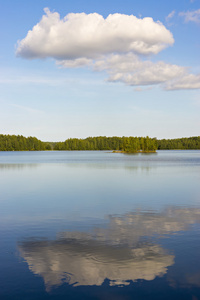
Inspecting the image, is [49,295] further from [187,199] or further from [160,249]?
[187,199]

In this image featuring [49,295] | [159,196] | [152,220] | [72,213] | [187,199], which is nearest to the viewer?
[49,295]

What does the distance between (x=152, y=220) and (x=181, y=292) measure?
10.9 metres

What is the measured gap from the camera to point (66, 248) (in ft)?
50.6

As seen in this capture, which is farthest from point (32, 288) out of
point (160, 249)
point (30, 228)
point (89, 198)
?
point (89, 198)

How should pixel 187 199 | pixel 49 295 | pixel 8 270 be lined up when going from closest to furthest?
pixel 49 295, pixel 8 270, pixel 187 199

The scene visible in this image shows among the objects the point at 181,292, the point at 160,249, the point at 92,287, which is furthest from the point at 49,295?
the point at 160,249

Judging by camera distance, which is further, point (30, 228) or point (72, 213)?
point (72, 213)

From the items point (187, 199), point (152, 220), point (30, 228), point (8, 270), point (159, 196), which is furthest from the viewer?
point (159, 196)

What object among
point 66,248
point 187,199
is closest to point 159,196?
point 187,199

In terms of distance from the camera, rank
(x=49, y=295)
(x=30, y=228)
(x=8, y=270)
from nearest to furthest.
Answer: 1. (x=49, y=295)
2. (x=8, y=270)
3. (x=30, y=228)

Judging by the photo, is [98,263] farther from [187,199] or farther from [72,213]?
[187,199]

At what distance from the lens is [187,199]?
103 feet

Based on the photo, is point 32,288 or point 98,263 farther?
point 98,263

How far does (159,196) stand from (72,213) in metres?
12.2
